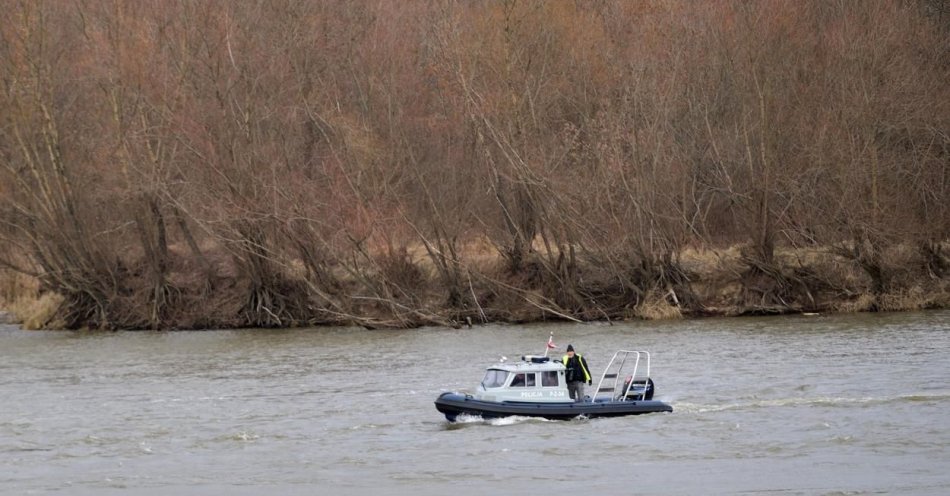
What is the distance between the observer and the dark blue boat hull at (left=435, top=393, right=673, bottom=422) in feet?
99.3

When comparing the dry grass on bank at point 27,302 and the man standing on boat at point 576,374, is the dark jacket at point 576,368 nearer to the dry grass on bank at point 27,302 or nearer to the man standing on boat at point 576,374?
the man standing on boat at point 576,374

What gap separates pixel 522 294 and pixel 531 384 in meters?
24.2

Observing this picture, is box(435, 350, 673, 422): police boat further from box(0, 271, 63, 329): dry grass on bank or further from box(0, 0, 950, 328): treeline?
box(0, 271, 63, 329): dry grass on bank

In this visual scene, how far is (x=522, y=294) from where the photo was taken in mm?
54875

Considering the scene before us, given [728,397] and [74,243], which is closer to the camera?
[728,397]

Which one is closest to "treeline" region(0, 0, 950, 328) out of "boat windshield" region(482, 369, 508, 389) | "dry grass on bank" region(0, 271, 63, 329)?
"dry grass on bank" region(0, 271, 63, 329)

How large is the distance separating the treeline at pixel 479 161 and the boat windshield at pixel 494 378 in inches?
883

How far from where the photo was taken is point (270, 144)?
184ft

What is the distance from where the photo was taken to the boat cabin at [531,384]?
100 ft

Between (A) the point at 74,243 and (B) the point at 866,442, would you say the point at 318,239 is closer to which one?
(A) the point at 74,243

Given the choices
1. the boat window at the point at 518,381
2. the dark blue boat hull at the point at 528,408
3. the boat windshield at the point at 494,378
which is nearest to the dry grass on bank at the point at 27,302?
the boat windshield at the point at 494,378

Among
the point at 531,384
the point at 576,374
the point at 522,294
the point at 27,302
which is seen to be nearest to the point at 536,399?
the point at 531,384

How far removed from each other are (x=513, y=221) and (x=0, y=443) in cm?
2949

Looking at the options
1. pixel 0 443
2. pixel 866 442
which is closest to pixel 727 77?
pixel 866 442
